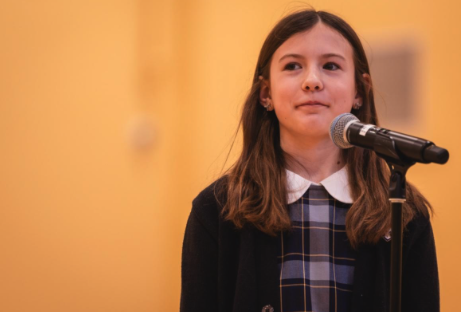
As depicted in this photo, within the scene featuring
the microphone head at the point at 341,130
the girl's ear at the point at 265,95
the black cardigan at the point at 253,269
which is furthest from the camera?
the girl's ear at the point at 265,95

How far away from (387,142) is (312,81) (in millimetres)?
462

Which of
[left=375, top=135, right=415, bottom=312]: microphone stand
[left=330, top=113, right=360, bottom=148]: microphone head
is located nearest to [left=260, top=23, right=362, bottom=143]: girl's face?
[left=330, top=113, right=360, bottom=148]: microphone head

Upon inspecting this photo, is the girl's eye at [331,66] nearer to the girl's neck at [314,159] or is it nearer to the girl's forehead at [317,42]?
the girl's forehead at [317,42]

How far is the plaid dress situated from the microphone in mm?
340

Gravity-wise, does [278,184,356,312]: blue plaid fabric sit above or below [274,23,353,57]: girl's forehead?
below

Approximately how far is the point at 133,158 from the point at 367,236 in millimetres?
1800

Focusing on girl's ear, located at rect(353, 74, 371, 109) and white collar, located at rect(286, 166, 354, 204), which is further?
girl's ear, located at rect(353, 74, 371, 109)

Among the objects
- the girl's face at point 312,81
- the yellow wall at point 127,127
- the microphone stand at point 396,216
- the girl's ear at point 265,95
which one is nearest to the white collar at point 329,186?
the girl's face at point 312,81

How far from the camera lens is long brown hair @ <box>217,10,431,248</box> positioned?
131cm

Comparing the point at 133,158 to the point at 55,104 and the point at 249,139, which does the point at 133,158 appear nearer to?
the point at 55,104

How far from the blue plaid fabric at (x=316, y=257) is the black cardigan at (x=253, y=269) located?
27 mm

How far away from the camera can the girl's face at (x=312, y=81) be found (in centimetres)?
134

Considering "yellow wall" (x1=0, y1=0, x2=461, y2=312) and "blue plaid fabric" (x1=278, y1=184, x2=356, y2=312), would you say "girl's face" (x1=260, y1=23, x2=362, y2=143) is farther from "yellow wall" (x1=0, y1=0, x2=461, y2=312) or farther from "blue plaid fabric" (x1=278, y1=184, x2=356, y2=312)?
"yellow wall" (x1=0, y1=0, x2=461, y2=312)

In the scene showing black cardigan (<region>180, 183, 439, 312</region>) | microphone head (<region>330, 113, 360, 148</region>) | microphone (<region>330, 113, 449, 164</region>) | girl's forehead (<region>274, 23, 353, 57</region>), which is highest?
girl's forehead (<region>274, 23, 353, 57</region>)
